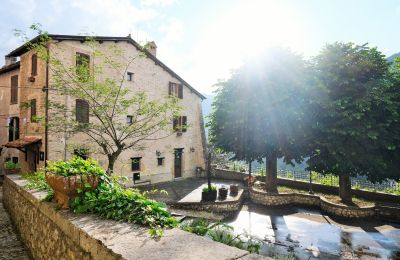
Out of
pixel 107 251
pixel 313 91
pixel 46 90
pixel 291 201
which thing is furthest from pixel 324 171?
pixel 46 90

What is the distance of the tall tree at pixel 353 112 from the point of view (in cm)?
1355

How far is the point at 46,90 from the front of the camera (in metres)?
Result: 15.7

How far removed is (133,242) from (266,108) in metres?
13.4

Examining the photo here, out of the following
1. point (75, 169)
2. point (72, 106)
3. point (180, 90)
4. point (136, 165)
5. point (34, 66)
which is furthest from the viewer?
point (180, 90)

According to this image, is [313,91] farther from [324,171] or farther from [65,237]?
[65,237]

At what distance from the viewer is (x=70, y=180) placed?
442 cm

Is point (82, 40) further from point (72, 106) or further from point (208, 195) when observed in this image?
point (208, 195)

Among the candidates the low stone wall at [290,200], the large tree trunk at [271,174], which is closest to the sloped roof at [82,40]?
the large tree trunk at [271,174]

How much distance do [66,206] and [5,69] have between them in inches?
854

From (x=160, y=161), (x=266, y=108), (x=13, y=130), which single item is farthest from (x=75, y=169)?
(x=13, y=130)

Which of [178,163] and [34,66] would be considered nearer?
[34,66]

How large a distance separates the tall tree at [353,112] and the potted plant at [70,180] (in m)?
12.7

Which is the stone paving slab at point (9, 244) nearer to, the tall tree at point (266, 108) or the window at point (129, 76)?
the tall tree at point (266, 108)

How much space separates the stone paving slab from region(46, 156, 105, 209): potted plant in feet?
11.7
